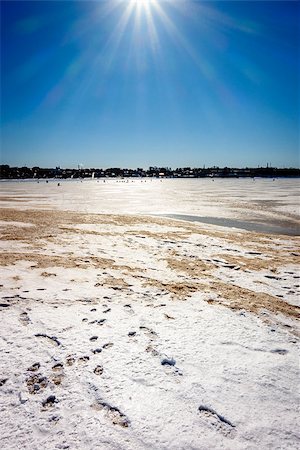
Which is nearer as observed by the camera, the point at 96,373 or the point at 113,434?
the point at 113,434

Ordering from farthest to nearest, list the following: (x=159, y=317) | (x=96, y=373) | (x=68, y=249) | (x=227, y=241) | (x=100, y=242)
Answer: (x=227, y=241) < (x=100, y=242) < (x=68, y=249) < (x=159, y=317) < (x=96, y=373)

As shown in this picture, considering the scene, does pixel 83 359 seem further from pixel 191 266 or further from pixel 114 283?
pixel 191 266

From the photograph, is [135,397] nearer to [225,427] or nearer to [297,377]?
[225,427]

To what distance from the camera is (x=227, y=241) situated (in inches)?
394

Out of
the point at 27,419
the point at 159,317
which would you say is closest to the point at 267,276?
the point at 159,317

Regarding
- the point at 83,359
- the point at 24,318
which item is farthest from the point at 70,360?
the point at 24,318

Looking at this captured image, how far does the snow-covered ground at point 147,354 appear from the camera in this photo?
8.09ft

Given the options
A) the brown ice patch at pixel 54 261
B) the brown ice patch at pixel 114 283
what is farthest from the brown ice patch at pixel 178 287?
the brown ice patch at pixel 54 261

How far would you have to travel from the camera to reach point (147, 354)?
3.47 metres

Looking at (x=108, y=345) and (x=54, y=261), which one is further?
(x=54, y=261)

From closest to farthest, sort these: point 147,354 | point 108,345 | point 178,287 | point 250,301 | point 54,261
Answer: point 147,354
point 108,345
point 250,301
point 178,287
point 54,261

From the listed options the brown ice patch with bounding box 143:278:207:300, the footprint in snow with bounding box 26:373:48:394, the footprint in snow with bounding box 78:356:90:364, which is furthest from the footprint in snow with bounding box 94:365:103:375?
the brown ice patch with bounding box 143:278:207:300

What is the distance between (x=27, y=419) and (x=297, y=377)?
9.56 feet

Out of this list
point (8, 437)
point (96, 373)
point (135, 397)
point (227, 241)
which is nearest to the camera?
point (8, 437)
